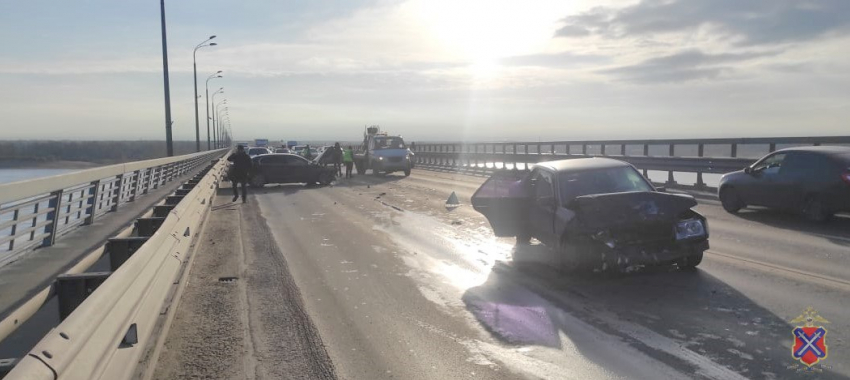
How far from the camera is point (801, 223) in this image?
527 inches

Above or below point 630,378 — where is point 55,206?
above

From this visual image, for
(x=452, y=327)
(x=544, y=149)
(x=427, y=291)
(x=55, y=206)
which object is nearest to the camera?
(x=452, y=327)

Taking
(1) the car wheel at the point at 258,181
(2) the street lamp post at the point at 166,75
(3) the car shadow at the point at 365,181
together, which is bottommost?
(3) the car shadow at the point at 365,181

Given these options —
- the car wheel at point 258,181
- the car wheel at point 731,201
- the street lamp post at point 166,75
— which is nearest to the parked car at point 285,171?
the car wheel at point 258,181

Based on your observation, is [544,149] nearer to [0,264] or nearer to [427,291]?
[427,291]

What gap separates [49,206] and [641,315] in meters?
7.16

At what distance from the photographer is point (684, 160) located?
21.7 metres

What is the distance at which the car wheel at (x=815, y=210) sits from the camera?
13.1m

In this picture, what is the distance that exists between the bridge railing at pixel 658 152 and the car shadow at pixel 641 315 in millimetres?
12707

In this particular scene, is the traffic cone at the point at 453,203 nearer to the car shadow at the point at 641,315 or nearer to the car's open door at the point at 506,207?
the car's open door at the point at 506,207

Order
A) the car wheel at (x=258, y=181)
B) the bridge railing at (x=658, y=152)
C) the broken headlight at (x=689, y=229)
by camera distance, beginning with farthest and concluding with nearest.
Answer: the car wheel at (x=258, y=181) < the bridge railing at (x=658, y=152) < the broken headlight at (x=689, y=229)

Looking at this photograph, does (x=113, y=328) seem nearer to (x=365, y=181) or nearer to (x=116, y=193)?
(x=116, y=193)

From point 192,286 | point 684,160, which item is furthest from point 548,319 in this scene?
point 684,160

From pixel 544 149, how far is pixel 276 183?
46.3 feet
